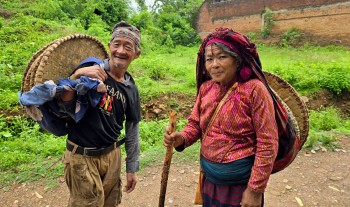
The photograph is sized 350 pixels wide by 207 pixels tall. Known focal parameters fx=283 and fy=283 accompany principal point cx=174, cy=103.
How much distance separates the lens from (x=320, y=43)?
55.1 ft

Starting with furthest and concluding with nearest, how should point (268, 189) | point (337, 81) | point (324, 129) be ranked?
point (337, 81), point (324, 129), point (268, 189)

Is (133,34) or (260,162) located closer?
(260,162)

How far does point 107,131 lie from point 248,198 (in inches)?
41.3

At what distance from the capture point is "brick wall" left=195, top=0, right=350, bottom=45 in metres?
15.9

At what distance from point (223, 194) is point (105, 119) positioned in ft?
3.07

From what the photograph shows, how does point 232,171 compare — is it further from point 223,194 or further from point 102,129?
point 102,129

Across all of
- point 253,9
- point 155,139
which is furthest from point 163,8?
point 155,139

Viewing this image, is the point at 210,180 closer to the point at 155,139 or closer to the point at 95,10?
the point at 155,139

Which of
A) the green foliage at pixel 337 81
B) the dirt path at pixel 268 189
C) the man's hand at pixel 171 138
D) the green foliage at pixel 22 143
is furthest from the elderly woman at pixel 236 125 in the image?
the green foliage at pixel 337 81

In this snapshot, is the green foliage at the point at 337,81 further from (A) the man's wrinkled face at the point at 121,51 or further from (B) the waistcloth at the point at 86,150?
(B) the waistcloth at the point at 86,150

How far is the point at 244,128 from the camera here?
1687 millimetres

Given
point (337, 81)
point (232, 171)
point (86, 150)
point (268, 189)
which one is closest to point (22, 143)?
point (86, 150)

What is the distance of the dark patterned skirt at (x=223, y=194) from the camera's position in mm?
1787

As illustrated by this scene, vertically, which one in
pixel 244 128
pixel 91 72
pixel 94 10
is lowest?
pixel 244 128
